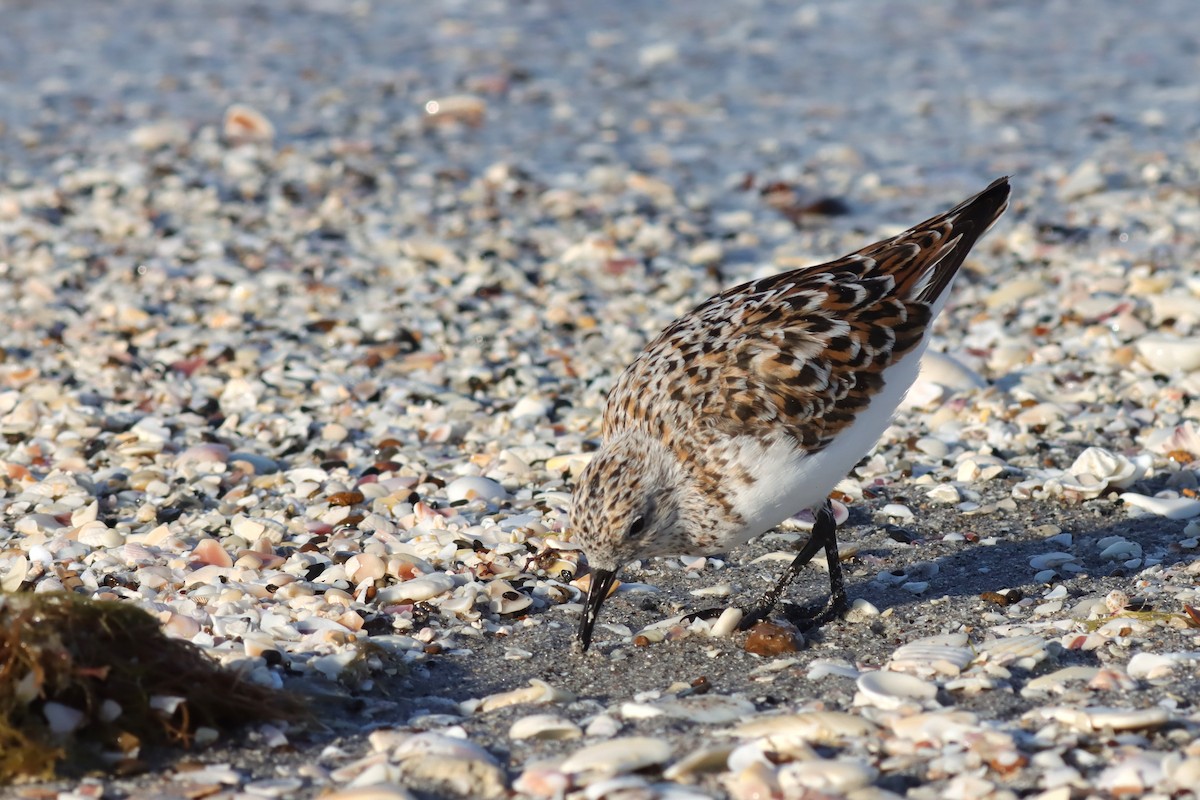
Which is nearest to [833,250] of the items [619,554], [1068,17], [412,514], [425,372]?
[425,372]

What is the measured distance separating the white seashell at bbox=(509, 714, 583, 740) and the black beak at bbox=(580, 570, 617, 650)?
1.91 feet

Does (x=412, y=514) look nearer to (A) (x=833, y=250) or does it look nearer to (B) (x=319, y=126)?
(A) (x=833, y=250)

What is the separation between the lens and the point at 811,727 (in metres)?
3.51

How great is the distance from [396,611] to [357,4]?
11423 millimetres

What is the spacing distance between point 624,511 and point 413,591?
0.82 m

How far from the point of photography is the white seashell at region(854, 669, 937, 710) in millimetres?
3711

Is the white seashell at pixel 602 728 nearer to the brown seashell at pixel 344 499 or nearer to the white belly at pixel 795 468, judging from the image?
the white belly at pixel 795 468

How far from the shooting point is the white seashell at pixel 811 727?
3.50 meters

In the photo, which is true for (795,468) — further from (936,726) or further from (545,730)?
(545,730)

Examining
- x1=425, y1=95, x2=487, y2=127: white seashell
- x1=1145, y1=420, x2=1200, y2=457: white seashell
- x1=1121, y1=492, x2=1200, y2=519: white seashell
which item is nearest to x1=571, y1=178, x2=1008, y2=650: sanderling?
x1=1121, y1=492, x2=1200, y2=519: white seashell

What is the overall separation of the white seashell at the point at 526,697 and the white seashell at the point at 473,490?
1508mm

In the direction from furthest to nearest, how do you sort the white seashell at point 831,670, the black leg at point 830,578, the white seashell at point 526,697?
the black leg at point 830,578 → the white seashell at point 831,670 → the white seashell at point 526,697

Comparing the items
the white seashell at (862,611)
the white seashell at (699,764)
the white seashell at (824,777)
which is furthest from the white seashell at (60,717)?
the white seashell at (862,611)

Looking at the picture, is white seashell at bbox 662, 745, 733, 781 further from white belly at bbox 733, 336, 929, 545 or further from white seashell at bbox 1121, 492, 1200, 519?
white seashell at bbox 1121, 492, 1200, 519
